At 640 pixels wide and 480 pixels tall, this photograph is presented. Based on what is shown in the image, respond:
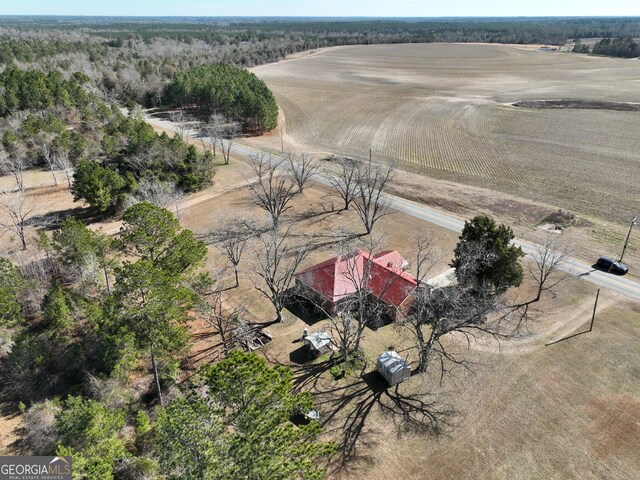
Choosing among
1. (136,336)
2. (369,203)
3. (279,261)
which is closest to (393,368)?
(279,261)

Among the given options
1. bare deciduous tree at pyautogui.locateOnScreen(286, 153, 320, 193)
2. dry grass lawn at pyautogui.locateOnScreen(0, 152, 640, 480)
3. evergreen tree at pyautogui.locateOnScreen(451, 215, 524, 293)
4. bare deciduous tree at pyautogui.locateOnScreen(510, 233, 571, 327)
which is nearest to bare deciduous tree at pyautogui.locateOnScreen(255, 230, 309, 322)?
dry grass lawn at pyautogui.locateOnScreen(0, 152, 640, 480)

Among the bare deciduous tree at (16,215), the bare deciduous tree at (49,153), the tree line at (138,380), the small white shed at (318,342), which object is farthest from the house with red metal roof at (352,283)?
the bare deciduous tree at (49,153)

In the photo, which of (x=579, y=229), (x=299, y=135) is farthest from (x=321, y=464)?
(x=299, y=135)

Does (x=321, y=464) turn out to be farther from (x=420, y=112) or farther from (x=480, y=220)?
(x=420, y=112)

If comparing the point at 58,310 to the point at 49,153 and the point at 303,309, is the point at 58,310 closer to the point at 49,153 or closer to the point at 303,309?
the point at 303,309

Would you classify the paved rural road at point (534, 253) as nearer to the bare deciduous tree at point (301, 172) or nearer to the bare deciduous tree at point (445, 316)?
the bare deciduous tree at point (301, 172)

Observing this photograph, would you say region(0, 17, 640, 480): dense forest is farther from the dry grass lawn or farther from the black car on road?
the black car on road
